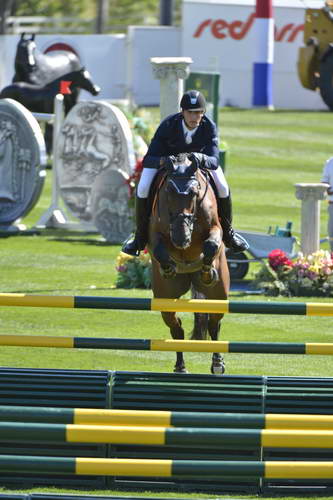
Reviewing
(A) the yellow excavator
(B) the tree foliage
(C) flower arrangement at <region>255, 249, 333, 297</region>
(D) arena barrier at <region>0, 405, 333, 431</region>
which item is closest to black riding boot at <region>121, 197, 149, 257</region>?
(D) arena barrier at <region>0, 405, 333, 431</region>

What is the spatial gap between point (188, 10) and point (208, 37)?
3.52 ft

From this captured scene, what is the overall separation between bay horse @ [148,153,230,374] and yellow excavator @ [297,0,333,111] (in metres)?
25.4

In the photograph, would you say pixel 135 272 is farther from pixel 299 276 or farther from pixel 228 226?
pixel 228 226

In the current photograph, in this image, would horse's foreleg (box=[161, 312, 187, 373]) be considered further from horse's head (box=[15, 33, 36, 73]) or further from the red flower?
horse's head (box=[15, 33, 36, 73])

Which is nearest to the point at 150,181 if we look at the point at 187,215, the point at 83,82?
the point at 187,215

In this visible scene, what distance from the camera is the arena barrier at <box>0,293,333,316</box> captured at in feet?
27.7

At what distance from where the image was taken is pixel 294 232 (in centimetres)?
2253

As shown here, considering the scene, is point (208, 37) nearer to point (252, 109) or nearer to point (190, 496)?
point (252, 109)

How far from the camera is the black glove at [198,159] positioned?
10.5m

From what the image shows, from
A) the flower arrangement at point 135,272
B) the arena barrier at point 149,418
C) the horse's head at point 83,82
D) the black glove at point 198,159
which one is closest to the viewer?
the arena barrier at point 149,418

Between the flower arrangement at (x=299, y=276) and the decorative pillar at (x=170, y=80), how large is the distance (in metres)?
2.22

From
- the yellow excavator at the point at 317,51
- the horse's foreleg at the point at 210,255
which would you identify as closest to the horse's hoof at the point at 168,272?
the horse's foreleg at the point at 210,255

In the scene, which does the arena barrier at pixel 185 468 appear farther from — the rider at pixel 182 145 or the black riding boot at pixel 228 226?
the black riding boot at pixel 228 226

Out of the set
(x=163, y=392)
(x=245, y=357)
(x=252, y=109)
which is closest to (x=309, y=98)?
(x=252, y=109)
